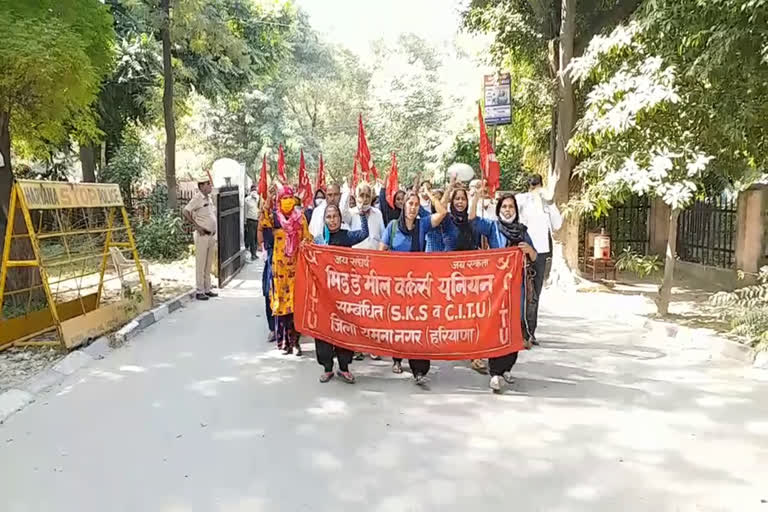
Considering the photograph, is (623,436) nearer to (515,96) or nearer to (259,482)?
(259,482)

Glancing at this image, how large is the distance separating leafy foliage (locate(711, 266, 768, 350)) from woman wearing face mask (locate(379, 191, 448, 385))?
362 centimetres

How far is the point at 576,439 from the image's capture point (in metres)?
4.95

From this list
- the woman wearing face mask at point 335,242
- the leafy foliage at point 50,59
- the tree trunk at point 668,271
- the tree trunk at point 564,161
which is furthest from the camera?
the tree trunk at point 564,161

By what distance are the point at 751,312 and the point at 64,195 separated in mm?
7810

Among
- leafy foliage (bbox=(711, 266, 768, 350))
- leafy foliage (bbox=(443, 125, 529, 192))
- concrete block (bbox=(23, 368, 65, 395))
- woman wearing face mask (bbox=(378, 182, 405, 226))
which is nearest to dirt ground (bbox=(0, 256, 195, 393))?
concrete block (bbox=(23, 368, 65, 395))

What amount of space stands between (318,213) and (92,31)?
475cm

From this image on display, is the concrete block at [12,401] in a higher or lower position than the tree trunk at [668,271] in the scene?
lower

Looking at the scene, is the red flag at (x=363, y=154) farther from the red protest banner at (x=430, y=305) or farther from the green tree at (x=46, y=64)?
the red protest banner at (x=430, y=305)

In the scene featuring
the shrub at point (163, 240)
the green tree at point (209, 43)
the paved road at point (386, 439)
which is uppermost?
the green tree at point (209, 43)

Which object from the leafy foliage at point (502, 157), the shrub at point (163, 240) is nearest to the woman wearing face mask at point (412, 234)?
the leafy foliage at point (502, 157)

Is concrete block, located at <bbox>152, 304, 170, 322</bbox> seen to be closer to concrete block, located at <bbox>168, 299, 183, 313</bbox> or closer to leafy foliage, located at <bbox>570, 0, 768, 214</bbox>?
concrete block, located at <bbox>168, 299, 183, 313</bbox>

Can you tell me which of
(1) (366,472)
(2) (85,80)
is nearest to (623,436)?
(1) (366,472)

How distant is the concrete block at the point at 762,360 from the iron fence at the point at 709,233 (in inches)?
266

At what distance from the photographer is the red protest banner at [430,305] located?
6.26 m
